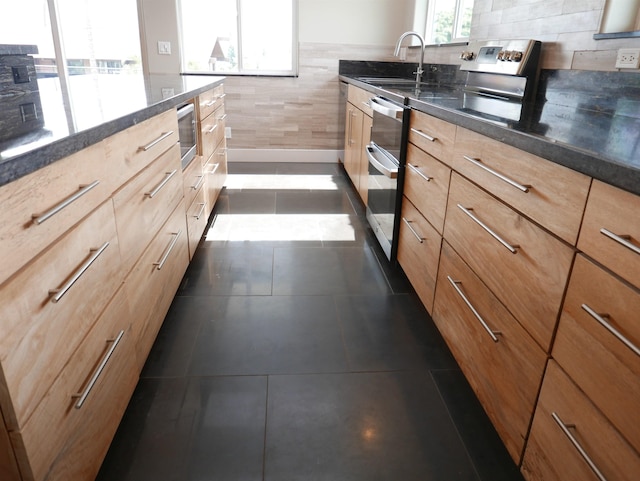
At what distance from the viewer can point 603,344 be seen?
81 centimetres

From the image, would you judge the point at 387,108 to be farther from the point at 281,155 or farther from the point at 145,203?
the point at 281,155

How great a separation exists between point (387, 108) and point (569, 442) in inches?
65.7

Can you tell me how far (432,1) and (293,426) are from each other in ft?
13.1

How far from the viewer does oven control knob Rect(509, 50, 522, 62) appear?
6.94 feet

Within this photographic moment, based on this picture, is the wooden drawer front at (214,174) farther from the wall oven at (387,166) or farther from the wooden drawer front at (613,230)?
the wooden drawer front at (613,230)

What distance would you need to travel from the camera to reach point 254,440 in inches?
51.3

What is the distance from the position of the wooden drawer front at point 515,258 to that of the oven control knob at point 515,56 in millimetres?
996

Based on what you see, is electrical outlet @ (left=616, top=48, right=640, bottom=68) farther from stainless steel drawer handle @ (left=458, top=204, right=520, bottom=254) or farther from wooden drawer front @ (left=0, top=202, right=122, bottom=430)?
wooden drawer front @ (left=0, top=202, right=122, bottom=430)

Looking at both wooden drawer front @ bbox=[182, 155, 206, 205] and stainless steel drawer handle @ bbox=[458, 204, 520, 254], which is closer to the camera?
stainless steel drawer handle @ bbox=[458, 204, 520, 254]

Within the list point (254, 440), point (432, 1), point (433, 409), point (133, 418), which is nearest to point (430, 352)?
point (433, 409)

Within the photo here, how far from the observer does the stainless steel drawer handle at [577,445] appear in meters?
0.83

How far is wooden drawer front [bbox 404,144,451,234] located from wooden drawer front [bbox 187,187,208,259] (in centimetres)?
107

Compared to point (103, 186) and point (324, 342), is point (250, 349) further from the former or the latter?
point (103, 186)

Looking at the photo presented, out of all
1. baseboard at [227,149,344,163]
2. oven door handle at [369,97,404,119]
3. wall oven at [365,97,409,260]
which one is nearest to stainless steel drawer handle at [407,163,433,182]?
wall oven at [365,97,409,260]
